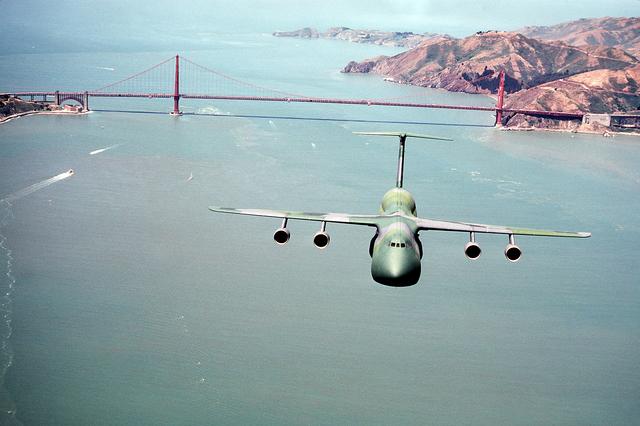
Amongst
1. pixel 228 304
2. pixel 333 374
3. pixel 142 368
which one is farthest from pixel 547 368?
pixel 142 368

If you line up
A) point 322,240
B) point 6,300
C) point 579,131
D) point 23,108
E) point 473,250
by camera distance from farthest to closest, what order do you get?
point 579,131 < point 23,108 < point 6,300 < point 322,240 < point 473,250

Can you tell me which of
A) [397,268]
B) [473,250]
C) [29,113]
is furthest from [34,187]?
[473,250]

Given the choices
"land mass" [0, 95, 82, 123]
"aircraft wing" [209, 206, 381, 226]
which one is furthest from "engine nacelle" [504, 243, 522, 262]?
"land mass" [0, 95, 82, 123]

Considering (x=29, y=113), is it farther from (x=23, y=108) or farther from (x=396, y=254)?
(x=396, y=254)

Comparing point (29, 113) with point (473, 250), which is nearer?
point (473, 250)

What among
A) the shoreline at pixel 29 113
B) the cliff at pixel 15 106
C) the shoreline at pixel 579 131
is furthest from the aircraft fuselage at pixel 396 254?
the shoreline at pixel 579 131

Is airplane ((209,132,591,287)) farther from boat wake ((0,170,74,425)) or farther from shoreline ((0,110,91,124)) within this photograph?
shoreline ((0,110,91,124))

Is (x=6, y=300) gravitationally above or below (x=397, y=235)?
below

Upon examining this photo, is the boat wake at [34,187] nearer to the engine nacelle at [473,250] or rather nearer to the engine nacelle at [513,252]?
the engine nacelle at [473,250]

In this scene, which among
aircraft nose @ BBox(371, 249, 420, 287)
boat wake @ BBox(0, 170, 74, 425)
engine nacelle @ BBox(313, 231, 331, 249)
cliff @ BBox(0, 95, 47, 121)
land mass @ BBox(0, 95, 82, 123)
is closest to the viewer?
aircraft nose @ BBox(371, 249, 420, 287)
